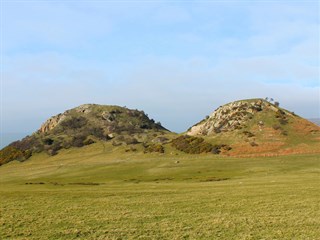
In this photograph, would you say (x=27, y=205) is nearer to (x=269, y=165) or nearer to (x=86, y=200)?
(x=86, y=200)

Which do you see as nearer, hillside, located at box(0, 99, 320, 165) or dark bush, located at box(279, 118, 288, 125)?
hillside, located at box(0, 99, 320, 165)

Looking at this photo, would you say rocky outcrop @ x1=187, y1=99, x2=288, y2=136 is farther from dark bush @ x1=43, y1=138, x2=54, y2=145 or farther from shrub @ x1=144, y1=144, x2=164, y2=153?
dark bush @ x1=43, y1=138, x2=54, y2=145

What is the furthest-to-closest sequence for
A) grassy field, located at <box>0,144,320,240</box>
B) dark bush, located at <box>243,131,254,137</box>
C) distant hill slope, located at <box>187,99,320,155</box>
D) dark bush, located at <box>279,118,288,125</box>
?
dark bush, located at <box>279,118,288,125</box>
dark bush, located at <box>243,131,254,137</box>
distant hill slope, located at <box>187,99,320,155</box>
grassy field, located at <box>0,144,320,240</box>

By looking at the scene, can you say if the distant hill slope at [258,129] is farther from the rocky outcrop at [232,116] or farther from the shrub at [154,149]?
the shrub at [154,149]

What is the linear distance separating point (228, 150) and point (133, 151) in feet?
115

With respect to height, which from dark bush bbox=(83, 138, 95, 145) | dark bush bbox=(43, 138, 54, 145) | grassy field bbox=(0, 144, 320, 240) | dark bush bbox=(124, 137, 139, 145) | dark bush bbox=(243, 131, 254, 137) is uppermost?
dark bush bbox=(43, 138, 54, 145)

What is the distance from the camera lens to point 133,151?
130875 millimetres

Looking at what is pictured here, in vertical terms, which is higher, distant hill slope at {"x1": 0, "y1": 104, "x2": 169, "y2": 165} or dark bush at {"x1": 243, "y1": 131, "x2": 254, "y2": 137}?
distant hill slope at {"x1": 0, "y1": 104, "x2": 169, "y2": 165}

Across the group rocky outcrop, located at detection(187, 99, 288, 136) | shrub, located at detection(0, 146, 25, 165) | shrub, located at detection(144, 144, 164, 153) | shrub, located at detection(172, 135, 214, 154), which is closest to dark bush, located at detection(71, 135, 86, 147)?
shrub, located at detection(0, 146, 25, 165)

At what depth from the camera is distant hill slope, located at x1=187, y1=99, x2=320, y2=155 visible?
378 ft

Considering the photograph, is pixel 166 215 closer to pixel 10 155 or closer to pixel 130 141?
pixel 130 141

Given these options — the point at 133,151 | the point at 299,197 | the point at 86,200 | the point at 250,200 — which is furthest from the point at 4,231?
the point at 133,151

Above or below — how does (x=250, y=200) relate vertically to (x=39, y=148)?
below

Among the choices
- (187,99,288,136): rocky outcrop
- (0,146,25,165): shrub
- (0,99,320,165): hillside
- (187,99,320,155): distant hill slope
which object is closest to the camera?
(187,99,320,155): distant hill slope
